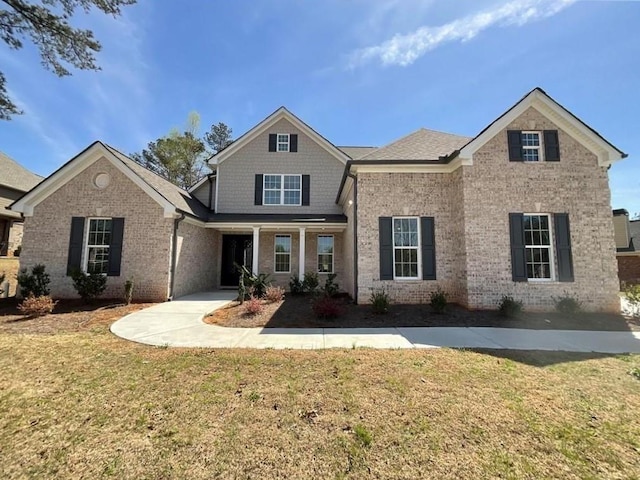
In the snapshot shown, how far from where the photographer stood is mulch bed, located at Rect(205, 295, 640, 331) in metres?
7.39

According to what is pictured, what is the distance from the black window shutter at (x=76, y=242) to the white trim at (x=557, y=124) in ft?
45.3

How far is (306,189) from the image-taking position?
15000 millimetres

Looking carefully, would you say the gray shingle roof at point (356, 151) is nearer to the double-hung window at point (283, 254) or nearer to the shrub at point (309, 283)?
the double-hung window at point (283, 254)

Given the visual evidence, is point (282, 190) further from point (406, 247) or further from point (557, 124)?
point (557, 124)

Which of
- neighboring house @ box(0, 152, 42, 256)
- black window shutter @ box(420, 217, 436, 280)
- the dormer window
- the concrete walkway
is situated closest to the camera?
the concrete walkway

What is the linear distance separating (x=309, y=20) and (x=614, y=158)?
34.7 feet

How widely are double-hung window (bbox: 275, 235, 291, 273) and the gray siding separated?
155cm

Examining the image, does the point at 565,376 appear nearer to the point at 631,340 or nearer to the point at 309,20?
the point at 631,340

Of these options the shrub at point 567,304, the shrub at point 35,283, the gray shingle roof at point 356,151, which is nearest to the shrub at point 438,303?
the shrub at point 567,304

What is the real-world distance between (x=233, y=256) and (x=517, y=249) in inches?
495

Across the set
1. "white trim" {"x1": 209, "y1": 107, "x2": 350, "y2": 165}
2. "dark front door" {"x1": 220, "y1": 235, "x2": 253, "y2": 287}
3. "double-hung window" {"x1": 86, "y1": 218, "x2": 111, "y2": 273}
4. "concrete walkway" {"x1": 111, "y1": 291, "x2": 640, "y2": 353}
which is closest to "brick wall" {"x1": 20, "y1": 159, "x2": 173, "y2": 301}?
"double-hung window" {"x1": 86, "y1": 218, "x2": 111, "y2": 273}

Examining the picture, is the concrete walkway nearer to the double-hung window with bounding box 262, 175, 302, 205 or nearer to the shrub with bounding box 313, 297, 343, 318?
→ the shrub with bounding box 313, 297, 343, 318

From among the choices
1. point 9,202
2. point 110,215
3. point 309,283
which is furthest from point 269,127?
point 9,202

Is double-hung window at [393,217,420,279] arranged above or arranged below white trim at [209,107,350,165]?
below
